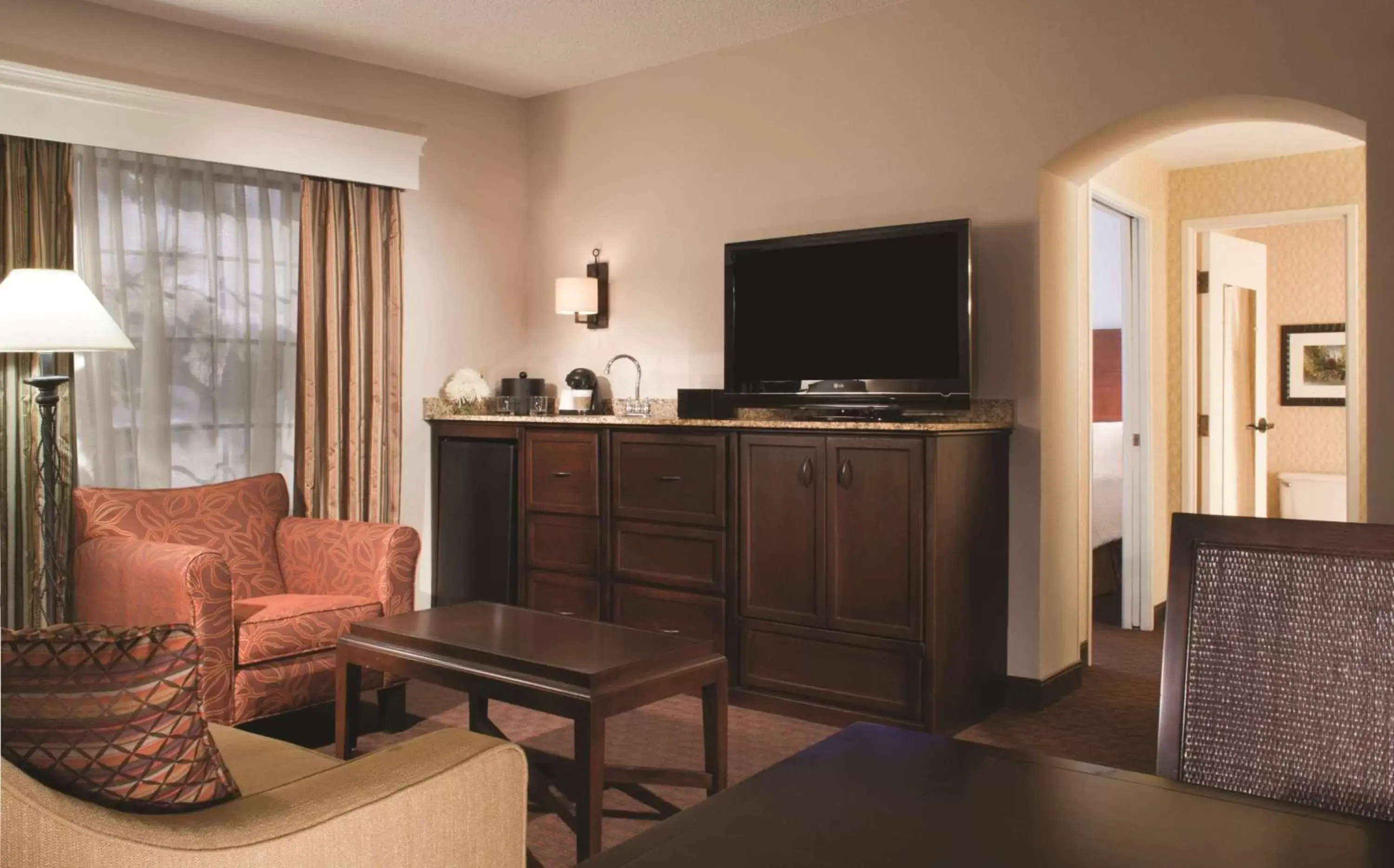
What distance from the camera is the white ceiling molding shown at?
3.95m

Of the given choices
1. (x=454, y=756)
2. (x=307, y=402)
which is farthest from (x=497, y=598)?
(x=454, y=756)

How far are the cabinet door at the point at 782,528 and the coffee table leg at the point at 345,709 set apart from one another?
1.51 meters

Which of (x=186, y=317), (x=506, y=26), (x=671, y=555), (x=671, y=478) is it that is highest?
(x=506, y=26)

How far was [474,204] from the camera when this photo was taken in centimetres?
545

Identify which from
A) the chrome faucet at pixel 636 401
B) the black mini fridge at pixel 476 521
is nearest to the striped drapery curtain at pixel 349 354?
the black mini fridge at pixel 476 521

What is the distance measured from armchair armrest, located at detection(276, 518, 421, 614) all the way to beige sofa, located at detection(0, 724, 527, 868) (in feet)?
6.95

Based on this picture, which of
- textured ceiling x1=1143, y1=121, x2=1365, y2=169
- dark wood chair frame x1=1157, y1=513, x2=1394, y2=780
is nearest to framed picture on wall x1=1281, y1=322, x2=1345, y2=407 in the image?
textured ceiling x1=1143, y1=121, x2=1365, y2=169

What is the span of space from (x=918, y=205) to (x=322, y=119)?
2.56 metres

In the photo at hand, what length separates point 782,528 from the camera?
399 cm

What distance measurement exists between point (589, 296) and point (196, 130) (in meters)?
1.79

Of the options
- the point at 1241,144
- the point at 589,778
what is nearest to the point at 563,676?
the point at 589,778

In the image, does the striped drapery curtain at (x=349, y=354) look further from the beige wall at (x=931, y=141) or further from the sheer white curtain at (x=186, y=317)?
the beige wall at (x=931, y=141)

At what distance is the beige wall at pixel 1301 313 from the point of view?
23.0 ft

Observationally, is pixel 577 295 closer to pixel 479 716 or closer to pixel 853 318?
pixel 853 318
